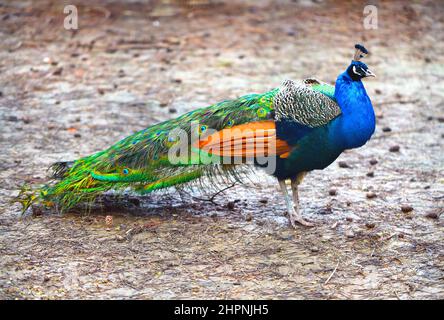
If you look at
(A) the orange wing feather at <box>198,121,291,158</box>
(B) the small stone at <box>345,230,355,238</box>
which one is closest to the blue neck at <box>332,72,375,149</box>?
(A) the orange wing feather at <box>198,121,291,158</box>

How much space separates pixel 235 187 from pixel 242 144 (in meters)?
1.05

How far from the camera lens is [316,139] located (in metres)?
4.79

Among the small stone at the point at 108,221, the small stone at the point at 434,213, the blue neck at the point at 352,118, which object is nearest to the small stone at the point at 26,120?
the small stone at the point at 108,221

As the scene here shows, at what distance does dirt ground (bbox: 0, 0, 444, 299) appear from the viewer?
4355 millimetres

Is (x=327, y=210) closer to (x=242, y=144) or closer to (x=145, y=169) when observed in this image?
(x=242, y=144)

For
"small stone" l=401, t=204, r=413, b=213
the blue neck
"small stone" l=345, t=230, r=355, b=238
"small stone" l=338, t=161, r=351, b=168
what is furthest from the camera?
"small stone" l=338, t=161, r=351, b=168

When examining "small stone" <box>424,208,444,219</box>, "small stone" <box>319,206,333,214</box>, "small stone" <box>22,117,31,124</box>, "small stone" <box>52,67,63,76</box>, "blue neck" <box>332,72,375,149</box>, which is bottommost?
"small stone" <box>22,117,31,124</box>

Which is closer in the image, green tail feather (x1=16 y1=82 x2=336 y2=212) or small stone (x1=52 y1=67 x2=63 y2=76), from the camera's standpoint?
green tail feather (x1=16 y1=82 x2=336 y2=212)

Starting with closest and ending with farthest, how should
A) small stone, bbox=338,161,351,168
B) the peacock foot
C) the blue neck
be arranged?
the blue neck
the peacock foot
small stone, bbox=338,161,351,168

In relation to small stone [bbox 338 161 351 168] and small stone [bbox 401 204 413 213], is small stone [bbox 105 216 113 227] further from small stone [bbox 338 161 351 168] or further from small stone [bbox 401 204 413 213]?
small stone [bbox 338 161 351 168]

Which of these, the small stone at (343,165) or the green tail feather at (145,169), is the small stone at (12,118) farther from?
the small stone at (343,165)

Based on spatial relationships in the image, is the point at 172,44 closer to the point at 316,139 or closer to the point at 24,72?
the point at 24,72

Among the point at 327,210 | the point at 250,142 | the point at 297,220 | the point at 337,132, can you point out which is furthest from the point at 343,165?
the point at 250,142
